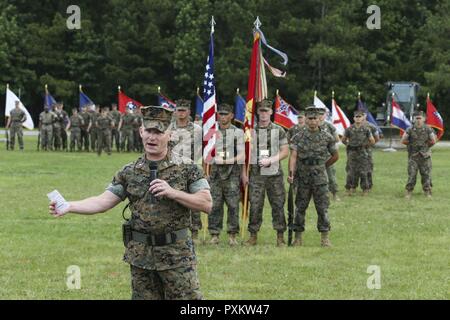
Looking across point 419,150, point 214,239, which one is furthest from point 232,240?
point 419,150

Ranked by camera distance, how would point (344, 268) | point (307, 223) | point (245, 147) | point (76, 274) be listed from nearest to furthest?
1. point (76, 274)
2. point (344, 268)
3. point (245, 147)
4. point (307, 223)

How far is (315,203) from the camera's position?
12039mm

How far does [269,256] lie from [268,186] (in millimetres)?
1247

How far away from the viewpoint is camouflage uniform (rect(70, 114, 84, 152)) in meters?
33.7

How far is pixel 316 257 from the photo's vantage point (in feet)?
36.3

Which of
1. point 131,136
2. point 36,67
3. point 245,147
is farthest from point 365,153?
point 36,67

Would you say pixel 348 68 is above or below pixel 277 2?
below

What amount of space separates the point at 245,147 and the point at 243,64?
143 ft

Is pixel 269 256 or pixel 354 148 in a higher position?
pixel 354 148

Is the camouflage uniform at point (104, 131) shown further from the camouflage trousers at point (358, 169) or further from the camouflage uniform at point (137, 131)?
the camouflage trousers at point (358, 169)

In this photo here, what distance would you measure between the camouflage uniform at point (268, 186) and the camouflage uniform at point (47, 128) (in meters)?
22.7

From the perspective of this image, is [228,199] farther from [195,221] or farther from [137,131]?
[137,131]

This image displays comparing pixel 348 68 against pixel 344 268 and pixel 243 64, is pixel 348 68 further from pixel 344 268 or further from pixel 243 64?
pixel 344 268

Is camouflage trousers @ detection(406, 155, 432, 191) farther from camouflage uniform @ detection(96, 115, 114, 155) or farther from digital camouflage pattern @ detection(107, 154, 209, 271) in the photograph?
camouflage uniform @ detection(96, 115, 114, 155)
